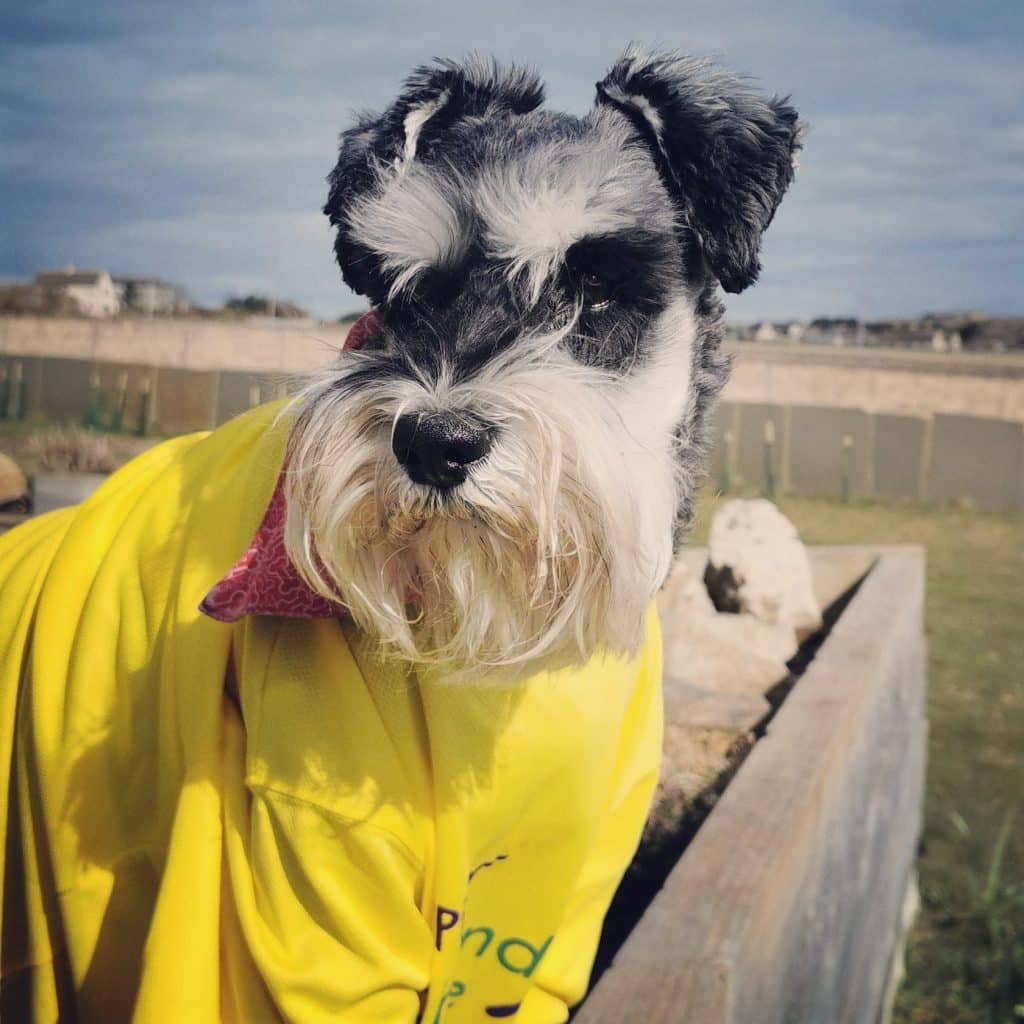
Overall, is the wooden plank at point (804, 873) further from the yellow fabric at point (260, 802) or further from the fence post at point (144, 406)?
the fence post at point (144, 406)

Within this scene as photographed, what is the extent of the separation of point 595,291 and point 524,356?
0.21m

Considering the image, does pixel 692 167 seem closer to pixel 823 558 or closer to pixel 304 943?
pixel 304 943

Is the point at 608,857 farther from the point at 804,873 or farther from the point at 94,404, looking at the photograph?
the point at 94,404

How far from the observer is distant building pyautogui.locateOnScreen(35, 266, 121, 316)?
285 inches

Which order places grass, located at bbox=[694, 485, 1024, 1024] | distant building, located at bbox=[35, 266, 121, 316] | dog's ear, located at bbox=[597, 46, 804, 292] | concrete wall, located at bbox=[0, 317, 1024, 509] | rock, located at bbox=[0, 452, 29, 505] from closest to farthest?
dog's ear, located at bbox=[597, 46, 804, 292], rock, located at bbox=[0, 452, 29, 505], grass, located at bbox=[694, 485, 1024, 1024], distant building, located at bbox=[35, 266, 121, 316], concrete wall, located at bbox=[0, 317, 1024, 509]

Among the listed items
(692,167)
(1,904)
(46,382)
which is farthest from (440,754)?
(46,382)

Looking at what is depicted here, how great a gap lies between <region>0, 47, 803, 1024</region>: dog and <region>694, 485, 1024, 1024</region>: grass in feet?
1.47

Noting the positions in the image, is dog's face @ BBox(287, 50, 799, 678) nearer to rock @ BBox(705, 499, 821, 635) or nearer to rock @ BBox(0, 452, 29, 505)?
rock @ BBox(0, 452, 29, 505)

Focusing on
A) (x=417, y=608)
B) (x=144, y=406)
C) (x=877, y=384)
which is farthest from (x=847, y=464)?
(x=417, y=608)

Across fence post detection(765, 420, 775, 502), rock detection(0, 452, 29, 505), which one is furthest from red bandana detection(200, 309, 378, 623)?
fence post detection(765, 420, 775, 502)

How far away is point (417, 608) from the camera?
136 cm

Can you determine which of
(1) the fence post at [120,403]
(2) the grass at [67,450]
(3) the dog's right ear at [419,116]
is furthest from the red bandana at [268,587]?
(1) the fence post at [120,403]

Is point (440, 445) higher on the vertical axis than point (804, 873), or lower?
higher

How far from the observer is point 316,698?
53.0 inches
